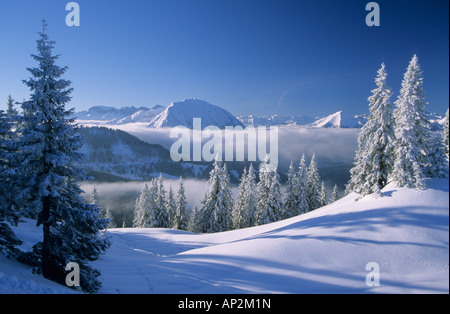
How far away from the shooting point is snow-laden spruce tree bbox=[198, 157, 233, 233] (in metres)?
37.1

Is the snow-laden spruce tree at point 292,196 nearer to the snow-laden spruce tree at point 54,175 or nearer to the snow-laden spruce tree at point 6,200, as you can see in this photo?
the snow-laden spruce tree at point 54,175

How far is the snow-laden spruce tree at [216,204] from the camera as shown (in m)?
37.1

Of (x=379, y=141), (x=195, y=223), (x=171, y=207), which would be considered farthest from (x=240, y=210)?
(x=379, y=141)

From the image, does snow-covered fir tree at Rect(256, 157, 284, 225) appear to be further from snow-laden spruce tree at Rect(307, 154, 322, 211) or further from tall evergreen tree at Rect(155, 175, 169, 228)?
tall evergreen tree at Rect(155, 175, 169, 228)

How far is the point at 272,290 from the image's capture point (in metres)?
9.86

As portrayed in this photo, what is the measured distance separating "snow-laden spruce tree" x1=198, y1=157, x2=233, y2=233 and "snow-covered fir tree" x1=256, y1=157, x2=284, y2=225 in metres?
6.16

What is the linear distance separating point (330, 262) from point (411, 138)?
41.0ft

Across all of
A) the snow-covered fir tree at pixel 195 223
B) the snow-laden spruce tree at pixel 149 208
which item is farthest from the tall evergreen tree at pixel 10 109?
the snow-covered fir tree at pixel 195 223

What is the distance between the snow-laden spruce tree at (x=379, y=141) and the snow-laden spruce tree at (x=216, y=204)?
22.0 metres

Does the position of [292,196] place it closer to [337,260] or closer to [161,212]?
[161,212]

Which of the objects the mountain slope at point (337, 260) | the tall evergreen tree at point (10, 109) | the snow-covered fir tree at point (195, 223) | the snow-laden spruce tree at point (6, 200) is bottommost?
the snow-covered fir tree at point (195, 223)

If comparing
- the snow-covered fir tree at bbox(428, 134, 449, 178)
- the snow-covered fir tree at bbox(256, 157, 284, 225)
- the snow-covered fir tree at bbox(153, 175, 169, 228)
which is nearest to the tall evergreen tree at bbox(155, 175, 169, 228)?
the snow-covered fir tree at bbox(153, 175, 169, 228)

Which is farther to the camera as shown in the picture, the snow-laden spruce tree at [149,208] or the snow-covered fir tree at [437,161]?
the snow-laden spruce tree at [149,208]
